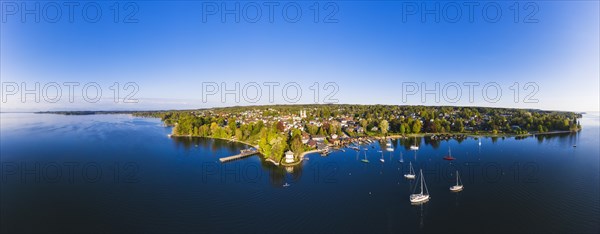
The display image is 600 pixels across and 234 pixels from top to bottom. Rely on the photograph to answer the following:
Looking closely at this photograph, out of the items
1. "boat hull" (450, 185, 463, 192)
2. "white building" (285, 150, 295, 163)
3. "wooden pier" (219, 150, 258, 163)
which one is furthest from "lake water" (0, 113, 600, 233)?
"white building" (285, 150, 295, 163)

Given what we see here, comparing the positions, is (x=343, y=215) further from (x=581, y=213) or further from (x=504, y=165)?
(x=504, y=165)

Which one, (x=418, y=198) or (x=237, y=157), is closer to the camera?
(x=418, y=198)

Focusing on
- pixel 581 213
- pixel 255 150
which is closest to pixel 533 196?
pixel 581 213

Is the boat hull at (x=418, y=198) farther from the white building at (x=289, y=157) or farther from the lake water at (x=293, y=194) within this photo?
the white building at (x=289, y=157)

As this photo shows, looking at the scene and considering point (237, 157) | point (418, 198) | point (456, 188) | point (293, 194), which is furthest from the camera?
point (237, 157)

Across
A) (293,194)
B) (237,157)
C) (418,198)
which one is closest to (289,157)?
(237,157)

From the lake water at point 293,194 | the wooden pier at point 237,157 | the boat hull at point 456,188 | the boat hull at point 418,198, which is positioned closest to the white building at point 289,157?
the lake water at point 293,194

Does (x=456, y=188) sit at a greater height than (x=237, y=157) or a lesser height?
lesser

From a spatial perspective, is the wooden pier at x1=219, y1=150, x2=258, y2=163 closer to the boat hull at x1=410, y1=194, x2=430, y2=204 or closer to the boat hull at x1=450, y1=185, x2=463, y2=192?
the boat hull at x1=410, y1=194, x2=430, y2=204

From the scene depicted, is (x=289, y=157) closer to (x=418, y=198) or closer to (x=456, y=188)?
(x=418, y=198)
